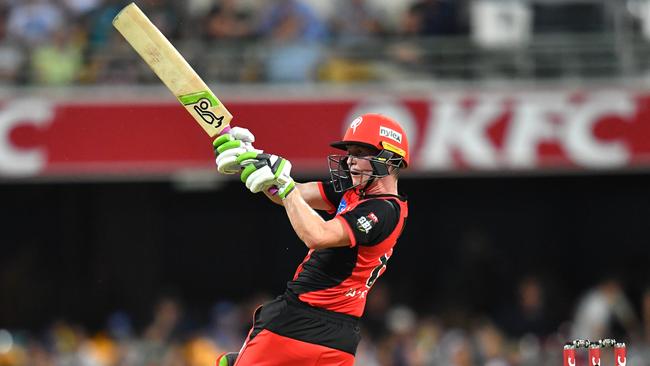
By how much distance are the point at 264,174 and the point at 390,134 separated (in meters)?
0.87

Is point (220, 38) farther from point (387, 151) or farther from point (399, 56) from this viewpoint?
point (387, 151)

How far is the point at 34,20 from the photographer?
1505 cm

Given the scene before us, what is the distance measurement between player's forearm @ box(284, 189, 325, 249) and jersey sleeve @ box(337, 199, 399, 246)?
19cm

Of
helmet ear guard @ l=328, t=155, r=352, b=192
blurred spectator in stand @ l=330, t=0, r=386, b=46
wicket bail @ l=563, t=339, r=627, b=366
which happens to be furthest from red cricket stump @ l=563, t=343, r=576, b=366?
blurred spectator in stand @ l=330, t=0, r=386, b=46

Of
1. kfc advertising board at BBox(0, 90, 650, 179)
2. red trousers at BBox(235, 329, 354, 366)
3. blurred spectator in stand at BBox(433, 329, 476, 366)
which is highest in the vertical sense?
kfc advertising board at BBox(0, 90, 650, 179)

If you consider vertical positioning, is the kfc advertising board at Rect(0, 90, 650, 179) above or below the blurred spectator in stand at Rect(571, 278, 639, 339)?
above

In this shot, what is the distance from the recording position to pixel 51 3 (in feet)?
50.0

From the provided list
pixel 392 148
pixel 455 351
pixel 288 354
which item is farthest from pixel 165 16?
pixel 288 354

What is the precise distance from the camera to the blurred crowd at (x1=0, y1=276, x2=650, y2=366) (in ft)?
43.1

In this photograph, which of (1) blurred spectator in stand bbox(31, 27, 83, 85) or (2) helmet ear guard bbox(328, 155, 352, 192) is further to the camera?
(1) blurred spectator in stand bbox(31, 27, 83, 85)

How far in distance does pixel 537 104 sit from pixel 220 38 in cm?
351

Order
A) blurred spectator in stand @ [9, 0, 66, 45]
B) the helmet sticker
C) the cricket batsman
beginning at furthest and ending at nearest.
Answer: blurred spectator in stand @ [9, 0, 66, 45] < the helmet sticker < the cricket batsman

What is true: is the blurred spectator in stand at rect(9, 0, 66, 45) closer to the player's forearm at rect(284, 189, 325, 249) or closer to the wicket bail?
the player's forearm at rect(284, 189, 325, 249)

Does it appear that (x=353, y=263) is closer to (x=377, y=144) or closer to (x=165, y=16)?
(x=377, y=144)
